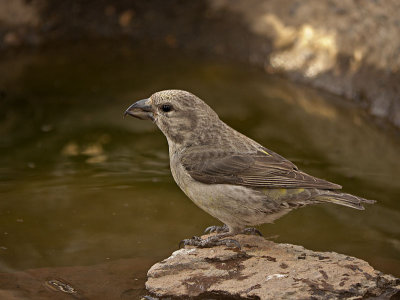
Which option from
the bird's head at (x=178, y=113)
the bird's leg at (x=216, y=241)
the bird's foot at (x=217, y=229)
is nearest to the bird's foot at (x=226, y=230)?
the bird's foot at (x=217, y=229)

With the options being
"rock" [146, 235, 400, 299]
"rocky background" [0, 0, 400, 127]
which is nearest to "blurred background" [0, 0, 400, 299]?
"rocky background" [0, 0, 400, 127]

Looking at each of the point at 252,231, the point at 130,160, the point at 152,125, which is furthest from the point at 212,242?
the point at 152,125

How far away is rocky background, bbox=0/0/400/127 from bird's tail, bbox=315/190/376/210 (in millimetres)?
3709

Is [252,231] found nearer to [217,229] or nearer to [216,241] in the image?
[217,229]

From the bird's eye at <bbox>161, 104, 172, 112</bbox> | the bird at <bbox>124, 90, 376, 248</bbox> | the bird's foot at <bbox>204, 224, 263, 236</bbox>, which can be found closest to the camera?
the bird at <bbox>124, 90, 376, 248</bbox>

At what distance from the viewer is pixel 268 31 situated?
1000 centimetres

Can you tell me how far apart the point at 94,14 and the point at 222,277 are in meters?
7.01

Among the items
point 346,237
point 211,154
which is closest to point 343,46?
point 346,237

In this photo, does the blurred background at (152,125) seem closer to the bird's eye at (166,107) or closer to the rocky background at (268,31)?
the rocky background at (268,31)

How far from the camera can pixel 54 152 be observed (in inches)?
292

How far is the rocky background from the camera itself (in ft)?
28.8

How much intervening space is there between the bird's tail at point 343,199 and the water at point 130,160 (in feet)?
3.35

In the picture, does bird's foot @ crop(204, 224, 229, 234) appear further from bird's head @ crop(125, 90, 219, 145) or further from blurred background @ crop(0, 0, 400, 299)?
bird's head @ crop(125, 90, 219, 145)

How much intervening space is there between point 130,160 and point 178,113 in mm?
2104
